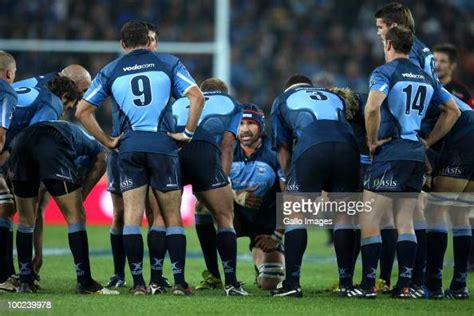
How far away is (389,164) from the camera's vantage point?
9984 millimetres

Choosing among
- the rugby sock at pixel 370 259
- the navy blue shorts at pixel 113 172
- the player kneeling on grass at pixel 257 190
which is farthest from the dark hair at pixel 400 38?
the navy blue shorts at pixel 113 172

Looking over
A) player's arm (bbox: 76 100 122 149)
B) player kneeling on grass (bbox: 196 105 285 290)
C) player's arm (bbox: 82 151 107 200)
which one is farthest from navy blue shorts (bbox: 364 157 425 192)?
player's arm (bbox: 82 151 107 200)

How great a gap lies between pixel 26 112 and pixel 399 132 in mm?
3498

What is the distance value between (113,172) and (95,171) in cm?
20

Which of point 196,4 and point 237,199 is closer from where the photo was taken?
point 237,199

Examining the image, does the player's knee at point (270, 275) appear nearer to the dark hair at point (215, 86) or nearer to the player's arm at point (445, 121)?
the dark hair at point (215, 86)

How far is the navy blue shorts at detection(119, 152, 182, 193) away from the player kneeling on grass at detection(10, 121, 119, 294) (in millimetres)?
588

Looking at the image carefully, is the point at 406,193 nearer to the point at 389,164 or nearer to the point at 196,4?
the point at 389,164

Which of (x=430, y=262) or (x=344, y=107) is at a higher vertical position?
(x=344, y=107)

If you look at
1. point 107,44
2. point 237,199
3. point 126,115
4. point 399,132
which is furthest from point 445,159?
point 107,44

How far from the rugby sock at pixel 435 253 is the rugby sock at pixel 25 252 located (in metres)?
3.74

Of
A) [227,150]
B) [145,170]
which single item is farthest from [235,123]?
[145,170]

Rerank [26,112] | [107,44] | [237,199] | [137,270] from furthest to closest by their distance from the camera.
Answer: [107,44] → [237,199] → [26,112] → [137,270]

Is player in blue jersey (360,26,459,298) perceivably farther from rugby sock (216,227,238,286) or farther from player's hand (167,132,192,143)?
player's hand (167,132,192,143)
